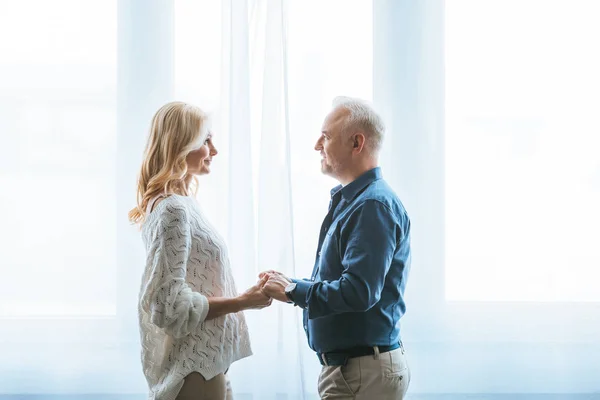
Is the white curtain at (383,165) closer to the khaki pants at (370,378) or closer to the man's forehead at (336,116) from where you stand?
the man's forehead at (336,116)

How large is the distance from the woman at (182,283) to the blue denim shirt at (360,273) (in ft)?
0.63

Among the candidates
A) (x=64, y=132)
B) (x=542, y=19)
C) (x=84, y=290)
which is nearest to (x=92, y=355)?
(x=84, y=290)

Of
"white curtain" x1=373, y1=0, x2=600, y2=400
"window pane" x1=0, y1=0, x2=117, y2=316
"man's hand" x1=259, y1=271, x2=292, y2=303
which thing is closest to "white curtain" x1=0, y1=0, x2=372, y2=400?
"window pane" x1=0, y1=0, x2=117, y2=316

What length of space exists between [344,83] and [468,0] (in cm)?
57

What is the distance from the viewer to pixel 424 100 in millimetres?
2260

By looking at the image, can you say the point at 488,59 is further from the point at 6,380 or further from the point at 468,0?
the point at 6,380

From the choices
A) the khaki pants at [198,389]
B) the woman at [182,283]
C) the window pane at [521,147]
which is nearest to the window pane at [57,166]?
the woman at [182,283]

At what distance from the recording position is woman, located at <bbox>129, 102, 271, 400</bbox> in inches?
59.9

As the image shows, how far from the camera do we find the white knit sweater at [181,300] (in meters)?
1.51

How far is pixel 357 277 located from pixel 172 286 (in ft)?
1.50

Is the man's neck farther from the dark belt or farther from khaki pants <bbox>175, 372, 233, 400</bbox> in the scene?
khaki pants <bbox>175, 372, 233, 400</bbox>

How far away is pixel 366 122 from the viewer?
1675 millimetres

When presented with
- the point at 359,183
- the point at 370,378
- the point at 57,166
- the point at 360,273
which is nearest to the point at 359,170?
the point at 359,183

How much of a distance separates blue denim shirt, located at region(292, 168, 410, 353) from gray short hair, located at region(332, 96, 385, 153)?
0.08 metres
